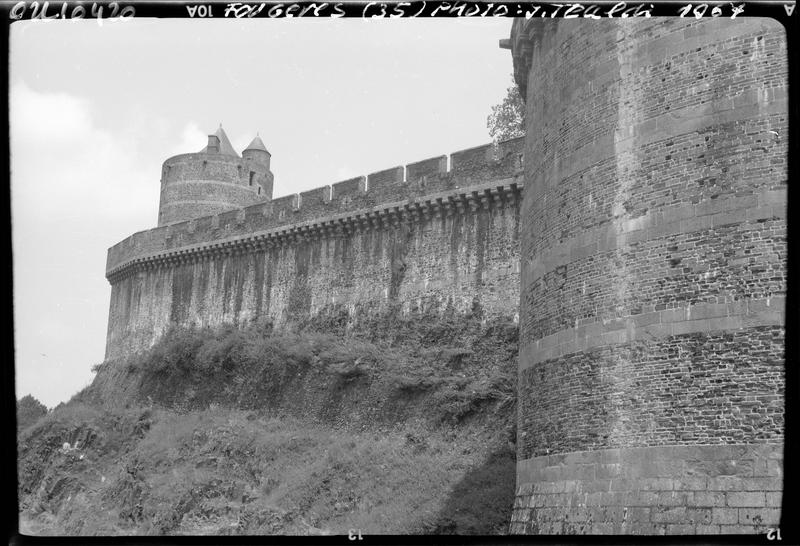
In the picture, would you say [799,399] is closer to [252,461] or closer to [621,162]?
[621,162]

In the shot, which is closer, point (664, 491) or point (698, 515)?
point (698, 515)

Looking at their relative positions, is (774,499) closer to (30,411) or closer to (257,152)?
(257,152)

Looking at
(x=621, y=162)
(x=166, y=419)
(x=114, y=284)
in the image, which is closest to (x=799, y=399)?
(x=621, y=162)

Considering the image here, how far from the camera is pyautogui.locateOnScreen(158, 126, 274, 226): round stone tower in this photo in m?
45.3

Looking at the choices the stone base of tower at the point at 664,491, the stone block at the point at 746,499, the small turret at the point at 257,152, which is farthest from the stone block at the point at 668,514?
the small turret at the point at 257,152

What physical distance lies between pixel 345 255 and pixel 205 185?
13868 mm

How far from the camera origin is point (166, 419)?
115ft

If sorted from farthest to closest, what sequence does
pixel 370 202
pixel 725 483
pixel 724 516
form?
pixel 370 202, pixel 725 483, pixel 724 516

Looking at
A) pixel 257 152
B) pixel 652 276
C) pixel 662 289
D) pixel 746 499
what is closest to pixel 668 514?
pixel 746 499

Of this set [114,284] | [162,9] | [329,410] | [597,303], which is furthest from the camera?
[114,284]

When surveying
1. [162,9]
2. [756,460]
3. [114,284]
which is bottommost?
[756,460]

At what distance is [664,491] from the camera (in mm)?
11539

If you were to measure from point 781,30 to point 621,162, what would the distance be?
245 centimetres

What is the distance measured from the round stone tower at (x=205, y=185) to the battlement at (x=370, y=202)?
3621 mm
